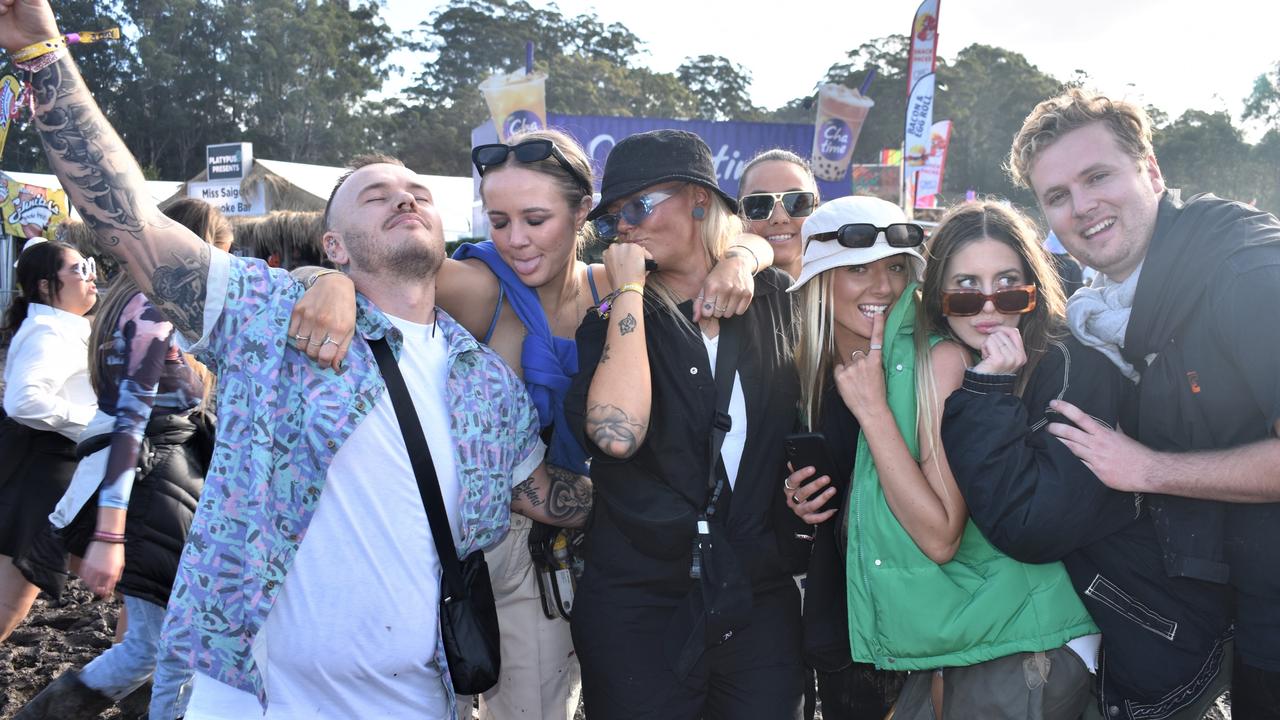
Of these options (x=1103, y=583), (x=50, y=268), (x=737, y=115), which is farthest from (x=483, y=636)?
(x=737, y=115)

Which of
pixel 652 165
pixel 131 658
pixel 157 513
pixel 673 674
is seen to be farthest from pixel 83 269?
pixel 673 674

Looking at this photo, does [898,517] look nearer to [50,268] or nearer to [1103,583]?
[1103,583]

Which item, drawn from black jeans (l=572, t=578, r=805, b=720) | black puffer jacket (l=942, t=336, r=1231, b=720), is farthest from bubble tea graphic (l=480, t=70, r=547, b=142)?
black puffer jacket (l=942, t=336, r=1231, b=720)

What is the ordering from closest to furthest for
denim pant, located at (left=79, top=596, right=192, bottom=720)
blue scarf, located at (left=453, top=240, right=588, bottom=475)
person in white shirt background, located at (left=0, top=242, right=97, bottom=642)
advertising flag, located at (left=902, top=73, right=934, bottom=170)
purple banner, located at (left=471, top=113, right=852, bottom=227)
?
blue scarf, located at (left=453, top=240, right=588, bottom=475), denim pant, located at (left=79, top=596, right=192, bottom=720), person in white shirt background, located at (left=0, top=242, right=97, bottom=642), purple banner, located at (left=471, top=113, right=852, bottom=227), advertising flag, located at (left=902, top=73, right=934, bottom=170)

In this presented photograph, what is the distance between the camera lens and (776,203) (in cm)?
403

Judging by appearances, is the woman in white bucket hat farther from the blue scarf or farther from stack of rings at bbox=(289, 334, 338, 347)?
stack of rings at bbox=(289, 334, 338, 347)

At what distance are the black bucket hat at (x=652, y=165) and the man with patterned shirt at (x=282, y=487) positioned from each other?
0.85 metres

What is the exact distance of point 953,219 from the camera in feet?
8.16

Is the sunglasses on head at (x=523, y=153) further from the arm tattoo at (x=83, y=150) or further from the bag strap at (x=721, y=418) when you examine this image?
the arm tattoo at (x=83, y=150)

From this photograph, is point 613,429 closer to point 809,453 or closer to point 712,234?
point 809,453

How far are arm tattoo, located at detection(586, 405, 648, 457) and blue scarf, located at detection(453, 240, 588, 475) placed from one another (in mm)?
428

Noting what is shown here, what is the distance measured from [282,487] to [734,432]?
1293 mm

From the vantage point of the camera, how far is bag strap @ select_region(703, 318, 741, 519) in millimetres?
2420

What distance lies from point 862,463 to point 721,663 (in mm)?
736
